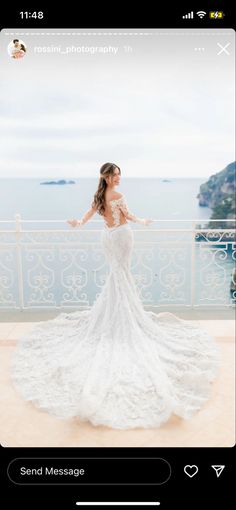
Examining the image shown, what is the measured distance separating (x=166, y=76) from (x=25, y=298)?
3661 millimetres

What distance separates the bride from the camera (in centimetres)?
239

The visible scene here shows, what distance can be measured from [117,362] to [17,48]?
2.08 m
